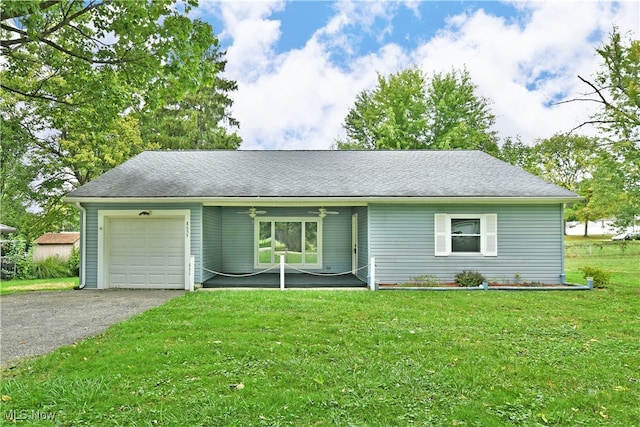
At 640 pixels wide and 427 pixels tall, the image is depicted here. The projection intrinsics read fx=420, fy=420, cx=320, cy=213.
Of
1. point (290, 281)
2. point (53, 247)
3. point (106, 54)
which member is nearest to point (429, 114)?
point (290, 281)

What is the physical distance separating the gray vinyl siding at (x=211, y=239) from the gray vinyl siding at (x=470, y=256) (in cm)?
492

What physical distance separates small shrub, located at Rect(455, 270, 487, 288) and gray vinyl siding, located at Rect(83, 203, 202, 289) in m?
7.22

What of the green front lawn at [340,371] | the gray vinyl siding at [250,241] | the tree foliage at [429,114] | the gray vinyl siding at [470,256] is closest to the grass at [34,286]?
the gray vinyl siding at [250,241]

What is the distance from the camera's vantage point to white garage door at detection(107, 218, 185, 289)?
39.3ft

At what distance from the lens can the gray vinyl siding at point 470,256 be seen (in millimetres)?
11930

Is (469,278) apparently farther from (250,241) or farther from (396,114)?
(396,114)

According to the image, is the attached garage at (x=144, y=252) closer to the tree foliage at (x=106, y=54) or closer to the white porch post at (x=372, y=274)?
the tree foliage at (x=106, y=54)

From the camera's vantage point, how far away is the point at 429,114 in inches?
1282

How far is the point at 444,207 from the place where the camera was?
472 inches

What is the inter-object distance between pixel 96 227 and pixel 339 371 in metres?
9.78

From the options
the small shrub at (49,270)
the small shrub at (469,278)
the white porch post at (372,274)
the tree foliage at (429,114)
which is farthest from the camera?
the tree foliage at (429,114)

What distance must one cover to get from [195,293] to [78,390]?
650 cm

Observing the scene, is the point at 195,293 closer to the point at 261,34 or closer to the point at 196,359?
the point at 196,359

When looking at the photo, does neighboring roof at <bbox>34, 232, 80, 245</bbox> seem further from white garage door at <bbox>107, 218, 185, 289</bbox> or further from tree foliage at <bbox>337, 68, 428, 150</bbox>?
tree foliage at <bbox>337, 68, 428, 150</bbox>
